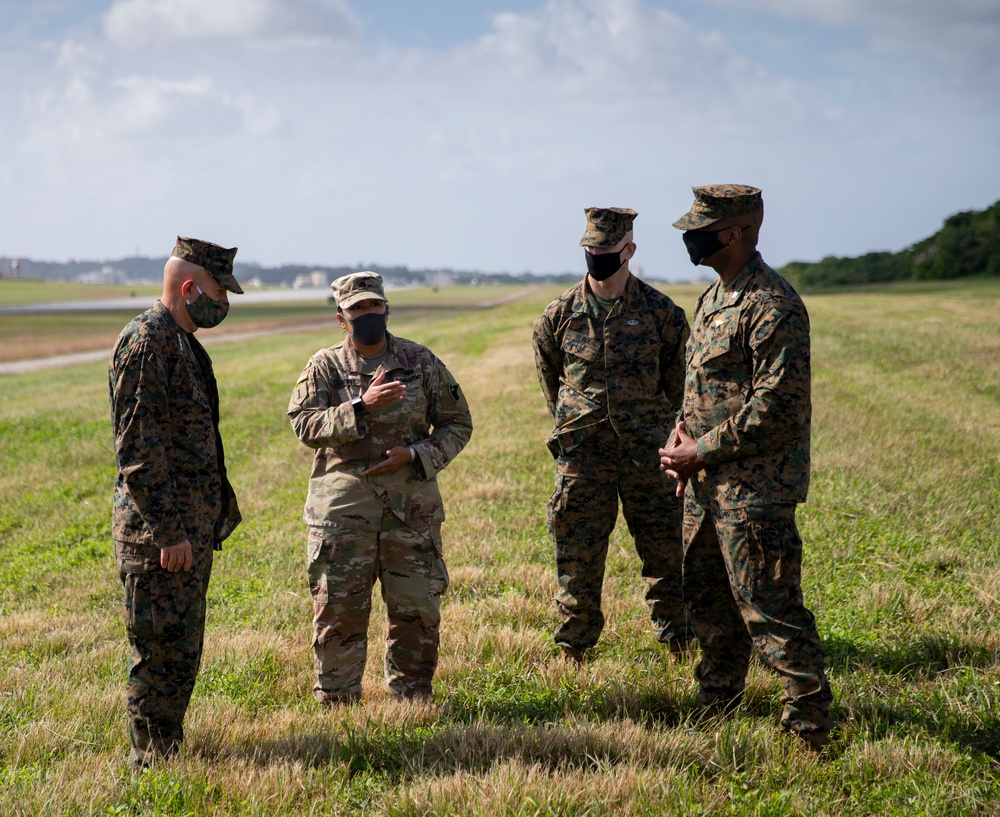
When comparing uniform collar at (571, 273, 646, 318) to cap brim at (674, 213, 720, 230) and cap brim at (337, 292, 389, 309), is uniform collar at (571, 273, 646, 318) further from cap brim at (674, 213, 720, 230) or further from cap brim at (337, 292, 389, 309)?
cap brim at (337, 292, 389, 309)

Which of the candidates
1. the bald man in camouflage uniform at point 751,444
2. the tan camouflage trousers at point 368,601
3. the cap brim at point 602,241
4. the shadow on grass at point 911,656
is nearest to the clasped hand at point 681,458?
the bald man in camouflage uniform at point 751,444

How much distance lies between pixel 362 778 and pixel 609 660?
5.95 ft

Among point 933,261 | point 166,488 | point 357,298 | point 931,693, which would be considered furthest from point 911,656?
point 933,261

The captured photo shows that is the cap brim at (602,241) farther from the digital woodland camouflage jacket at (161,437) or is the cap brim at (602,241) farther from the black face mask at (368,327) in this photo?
the digital woodland camouflage jacket at (161,437)

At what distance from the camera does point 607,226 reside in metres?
5.14

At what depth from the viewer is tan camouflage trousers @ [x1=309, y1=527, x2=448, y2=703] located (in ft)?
15.7

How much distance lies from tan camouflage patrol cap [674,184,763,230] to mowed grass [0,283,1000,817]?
7.77 ft

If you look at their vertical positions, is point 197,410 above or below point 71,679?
above

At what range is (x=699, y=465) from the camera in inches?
171

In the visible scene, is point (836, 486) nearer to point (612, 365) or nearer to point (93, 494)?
point (612, 365)

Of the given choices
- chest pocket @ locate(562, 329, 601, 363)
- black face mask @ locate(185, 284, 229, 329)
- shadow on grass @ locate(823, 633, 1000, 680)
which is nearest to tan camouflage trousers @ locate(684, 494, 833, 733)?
shadow on grass @ locate(823, 633, 1000, 680)

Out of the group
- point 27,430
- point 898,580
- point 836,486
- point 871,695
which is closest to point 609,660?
point 871,695

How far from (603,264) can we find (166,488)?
2657 millimetres

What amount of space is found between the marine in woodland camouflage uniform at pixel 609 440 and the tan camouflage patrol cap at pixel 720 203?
3.06 ft
